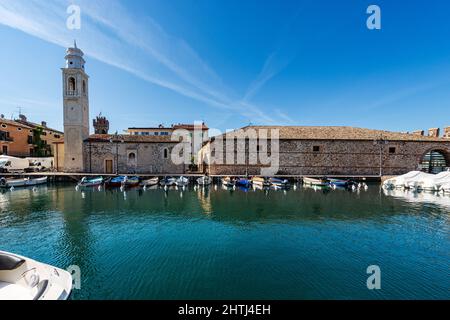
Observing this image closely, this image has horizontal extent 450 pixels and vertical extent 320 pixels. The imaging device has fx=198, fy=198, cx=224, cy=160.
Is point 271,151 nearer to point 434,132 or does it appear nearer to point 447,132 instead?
point 434,132

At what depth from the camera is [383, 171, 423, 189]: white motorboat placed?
76.6 ft

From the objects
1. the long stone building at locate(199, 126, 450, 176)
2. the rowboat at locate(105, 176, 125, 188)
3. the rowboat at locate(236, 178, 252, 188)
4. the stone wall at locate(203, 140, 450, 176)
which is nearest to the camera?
the rowboat at locate(105, 176, 125, 188)

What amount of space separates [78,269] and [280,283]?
6247 millimetres

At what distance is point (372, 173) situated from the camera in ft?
103

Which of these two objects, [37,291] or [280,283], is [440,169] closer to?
[280,283]

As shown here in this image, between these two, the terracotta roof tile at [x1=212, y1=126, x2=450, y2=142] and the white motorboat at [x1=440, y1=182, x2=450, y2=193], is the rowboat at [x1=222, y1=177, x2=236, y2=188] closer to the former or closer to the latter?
the terracotta roof tile at [x1=212, y1=126, x2=450, y2=142]

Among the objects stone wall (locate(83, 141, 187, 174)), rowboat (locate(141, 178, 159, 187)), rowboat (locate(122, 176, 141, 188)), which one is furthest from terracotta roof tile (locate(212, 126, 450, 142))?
rowboat (locate(122, 176, 141, 188))

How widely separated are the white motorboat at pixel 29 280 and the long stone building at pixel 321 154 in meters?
26.5

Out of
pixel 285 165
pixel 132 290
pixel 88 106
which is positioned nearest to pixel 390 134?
pixel 285 165

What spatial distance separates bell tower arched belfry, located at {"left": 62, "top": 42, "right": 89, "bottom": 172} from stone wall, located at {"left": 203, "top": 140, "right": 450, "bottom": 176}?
20666mm

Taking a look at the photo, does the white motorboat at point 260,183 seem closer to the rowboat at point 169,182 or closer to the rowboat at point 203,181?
the rowboat at point 203,181

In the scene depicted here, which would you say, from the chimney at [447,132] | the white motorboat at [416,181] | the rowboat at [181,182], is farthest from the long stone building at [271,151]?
the chimney at [447,132]

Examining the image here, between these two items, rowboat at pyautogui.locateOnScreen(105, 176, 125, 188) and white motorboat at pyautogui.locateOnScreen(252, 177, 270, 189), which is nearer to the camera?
rowboat at pyautogui.locateOnScreen(105, 176, 125, 188)

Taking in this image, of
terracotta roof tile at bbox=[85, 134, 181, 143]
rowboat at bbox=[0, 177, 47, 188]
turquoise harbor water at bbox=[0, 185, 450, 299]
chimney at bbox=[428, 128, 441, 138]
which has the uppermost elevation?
chimney at bbox=[428, 128, 441, 138]
